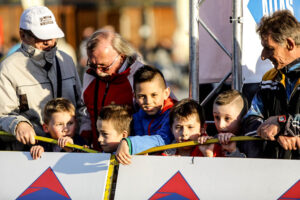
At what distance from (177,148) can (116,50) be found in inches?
44.3

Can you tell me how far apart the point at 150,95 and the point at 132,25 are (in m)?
25.2

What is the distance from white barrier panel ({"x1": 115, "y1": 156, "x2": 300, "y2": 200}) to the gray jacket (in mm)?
1198

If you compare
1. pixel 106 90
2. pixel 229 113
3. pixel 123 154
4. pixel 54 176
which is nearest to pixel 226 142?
pixel 229 113

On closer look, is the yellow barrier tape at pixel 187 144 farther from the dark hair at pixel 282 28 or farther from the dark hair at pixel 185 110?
the dark hair at pixel 282 28

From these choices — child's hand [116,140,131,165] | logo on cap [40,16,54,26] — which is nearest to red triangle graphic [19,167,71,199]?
child's hand [116,140,131,165]

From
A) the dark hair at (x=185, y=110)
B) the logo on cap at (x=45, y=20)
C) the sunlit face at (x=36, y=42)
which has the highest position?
the logo on cap at (x=45, y=20)

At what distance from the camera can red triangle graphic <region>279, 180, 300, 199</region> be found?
12.5 ft

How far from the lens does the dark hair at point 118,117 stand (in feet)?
15.1

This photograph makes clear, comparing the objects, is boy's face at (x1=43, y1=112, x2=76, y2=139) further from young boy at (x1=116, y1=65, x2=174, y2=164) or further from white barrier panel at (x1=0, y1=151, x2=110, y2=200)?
young boy at (x1=116, y1=65, x2=174, y2=164)

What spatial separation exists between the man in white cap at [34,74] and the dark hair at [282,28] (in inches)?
77.7

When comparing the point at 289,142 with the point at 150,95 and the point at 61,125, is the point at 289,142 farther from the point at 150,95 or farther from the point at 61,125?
the point at 61,125

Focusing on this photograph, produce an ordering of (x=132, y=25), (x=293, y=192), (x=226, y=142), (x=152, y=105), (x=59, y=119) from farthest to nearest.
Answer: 1. (x=132, y=25)
2. (x=59, y=119)
3. (x=152, y=105)
4. (x=226, y=142)
5. (x=293, y=192)

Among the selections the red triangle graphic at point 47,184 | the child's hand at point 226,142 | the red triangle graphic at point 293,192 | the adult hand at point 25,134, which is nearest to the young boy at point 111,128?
the red triangle graphic at point 47,184

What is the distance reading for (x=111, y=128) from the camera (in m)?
4.61
